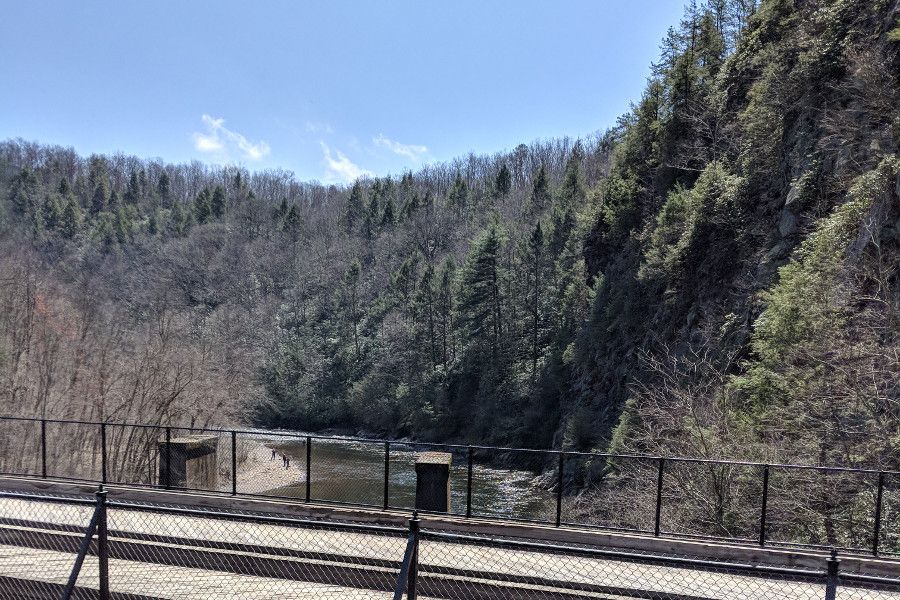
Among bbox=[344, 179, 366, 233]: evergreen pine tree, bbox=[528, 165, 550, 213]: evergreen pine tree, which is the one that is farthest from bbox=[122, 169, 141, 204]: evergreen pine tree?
bbox=[528, 165, 550, 213]: evergreen pine tree

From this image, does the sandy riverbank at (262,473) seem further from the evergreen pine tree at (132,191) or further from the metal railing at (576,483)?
the evergreen pine tree at (132,191)

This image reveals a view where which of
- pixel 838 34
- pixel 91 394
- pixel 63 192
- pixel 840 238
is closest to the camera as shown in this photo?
pixel 840 238

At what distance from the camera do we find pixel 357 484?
33094 millimetres

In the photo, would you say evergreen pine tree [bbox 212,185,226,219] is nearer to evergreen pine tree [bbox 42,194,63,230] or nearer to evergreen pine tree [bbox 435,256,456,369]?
evergreen pine tree [bbox 42,194,63,230]

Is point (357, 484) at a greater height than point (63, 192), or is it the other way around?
point (63, 192)

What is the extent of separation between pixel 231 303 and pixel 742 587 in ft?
324

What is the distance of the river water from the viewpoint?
1104 inches

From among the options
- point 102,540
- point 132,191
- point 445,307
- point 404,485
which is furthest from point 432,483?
point 132,191

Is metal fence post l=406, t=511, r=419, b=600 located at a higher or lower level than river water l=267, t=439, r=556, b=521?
higher

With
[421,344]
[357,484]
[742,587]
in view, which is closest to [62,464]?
[357,484]

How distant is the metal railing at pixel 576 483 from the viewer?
1004cm

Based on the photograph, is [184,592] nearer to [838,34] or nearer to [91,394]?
[838,34]

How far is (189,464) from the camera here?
11.3 metres

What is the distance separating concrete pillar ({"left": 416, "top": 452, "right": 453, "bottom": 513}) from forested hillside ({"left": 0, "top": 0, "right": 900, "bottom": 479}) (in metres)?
8.08
